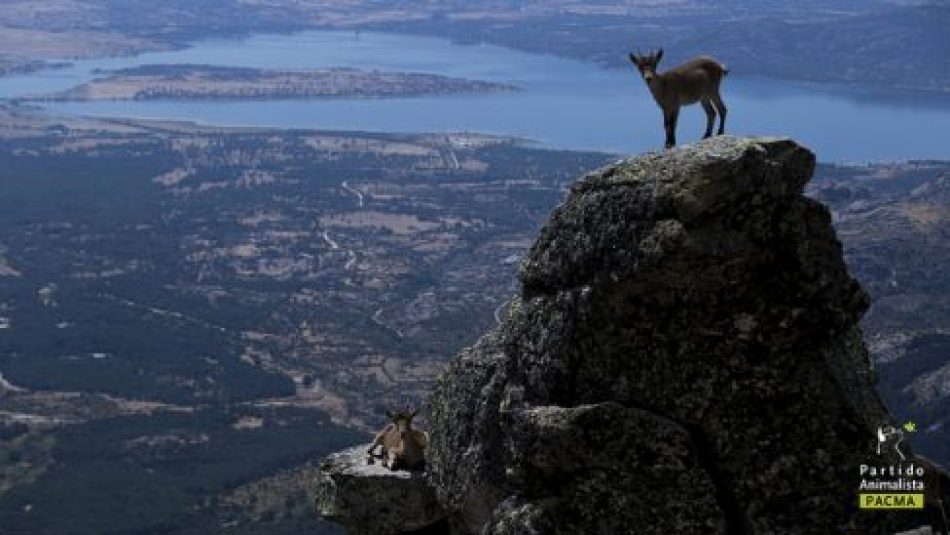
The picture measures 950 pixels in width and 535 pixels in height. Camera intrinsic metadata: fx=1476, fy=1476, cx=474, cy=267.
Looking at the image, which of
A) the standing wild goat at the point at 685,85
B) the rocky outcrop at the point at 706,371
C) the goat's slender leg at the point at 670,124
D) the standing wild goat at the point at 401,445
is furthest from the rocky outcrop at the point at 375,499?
the standing wild goat at the point at 685,85

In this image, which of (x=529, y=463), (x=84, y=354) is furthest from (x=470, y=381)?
(x=84, y=354)

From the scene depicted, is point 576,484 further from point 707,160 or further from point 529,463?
point 707,160

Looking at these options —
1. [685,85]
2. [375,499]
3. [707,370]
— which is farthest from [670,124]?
[375,499]

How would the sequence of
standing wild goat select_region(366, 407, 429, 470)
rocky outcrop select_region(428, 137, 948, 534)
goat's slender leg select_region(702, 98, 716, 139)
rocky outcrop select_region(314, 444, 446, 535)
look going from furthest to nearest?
standing wild goat select_region(366, 407, 429, 470)
goat's slender leg select_region(702, 98, 716, 139)
rocky outcrop select_region(314, 444, 446, 535)
rocky outcrop select_region(428, 137, 948, 534)

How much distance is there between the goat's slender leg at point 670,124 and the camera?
20116 millimetres

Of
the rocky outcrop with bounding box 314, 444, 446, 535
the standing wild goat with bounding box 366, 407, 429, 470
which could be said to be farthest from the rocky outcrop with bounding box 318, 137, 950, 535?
the standing wild goat with bounding box 366, 407, 429, 470

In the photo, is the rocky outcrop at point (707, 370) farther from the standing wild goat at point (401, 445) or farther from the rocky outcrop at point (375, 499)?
the standing wild goat at point (401, 445)

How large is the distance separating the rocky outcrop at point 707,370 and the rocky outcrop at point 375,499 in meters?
3.44

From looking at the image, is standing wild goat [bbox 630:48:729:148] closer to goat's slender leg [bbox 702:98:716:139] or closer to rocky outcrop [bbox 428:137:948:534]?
goat's slender leg [bbox 702:98:716:139]

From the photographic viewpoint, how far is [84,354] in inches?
6201

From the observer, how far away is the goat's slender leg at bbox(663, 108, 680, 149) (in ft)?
66.0

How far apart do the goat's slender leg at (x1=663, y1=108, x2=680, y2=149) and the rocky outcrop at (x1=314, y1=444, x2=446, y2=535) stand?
19.0 ft

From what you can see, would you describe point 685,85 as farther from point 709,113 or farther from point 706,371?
point 706,371

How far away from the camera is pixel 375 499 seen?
21.0m
